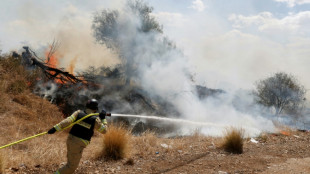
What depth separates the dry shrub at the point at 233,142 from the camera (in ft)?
20.0

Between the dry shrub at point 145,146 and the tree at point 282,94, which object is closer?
the dry shrub at point 145,146

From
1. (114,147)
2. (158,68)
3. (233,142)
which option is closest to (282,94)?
(158,68)

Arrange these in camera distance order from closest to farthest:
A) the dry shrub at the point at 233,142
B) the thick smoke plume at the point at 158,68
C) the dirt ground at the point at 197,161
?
1. the dirt ground at the point at 197,161
2. the dry shrub at the point at 233,142
3. the thick smoke plume at the point at 158,68

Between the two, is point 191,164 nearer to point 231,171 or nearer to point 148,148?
point 231,171

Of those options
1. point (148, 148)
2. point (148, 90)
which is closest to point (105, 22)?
point (148, 90)

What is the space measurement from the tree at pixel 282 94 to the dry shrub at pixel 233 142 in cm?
1525

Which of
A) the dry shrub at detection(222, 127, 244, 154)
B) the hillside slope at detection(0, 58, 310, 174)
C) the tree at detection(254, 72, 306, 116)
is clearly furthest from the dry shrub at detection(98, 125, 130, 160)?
the tree at detection(254, 72, 306, 116)

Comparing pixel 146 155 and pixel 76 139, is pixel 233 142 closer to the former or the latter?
pixel 146 155

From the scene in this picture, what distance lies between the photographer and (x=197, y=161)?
5.26 metres

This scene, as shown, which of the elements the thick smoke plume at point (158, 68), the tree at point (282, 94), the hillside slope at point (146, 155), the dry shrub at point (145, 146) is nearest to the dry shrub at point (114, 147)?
the hillside slope at point (146, 155)

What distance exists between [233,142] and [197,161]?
1.39 meters

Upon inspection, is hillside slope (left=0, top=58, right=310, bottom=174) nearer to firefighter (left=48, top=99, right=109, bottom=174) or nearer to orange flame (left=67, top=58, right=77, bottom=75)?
firefighter (left=48, top=99, right=109, bottom=174)

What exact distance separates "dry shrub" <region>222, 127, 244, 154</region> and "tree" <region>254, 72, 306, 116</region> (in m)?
15.3

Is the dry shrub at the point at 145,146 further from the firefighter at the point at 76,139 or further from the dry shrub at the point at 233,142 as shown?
the firefighter at the point at 76,139
